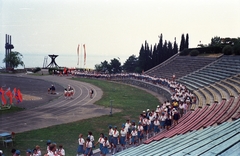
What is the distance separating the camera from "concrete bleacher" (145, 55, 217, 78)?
144ft

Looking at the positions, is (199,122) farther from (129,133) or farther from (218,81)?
(218,81)

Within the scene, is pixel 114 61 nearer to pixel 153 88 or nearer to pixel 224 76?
pixel 153 88

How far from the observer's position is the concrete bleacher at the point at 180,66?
4378 centimetres

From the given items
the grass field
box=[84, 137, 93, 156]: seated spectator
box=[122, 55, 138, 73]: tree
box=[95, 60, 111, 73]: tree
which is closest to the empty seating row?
box=[84, 137, 93, 156]: seated spectator

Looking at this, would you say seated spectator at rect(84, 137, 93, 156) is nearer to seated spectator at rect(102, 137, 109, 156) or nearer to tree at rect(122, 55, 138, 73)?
seated spectator at rect(102, 137, 109, 156)

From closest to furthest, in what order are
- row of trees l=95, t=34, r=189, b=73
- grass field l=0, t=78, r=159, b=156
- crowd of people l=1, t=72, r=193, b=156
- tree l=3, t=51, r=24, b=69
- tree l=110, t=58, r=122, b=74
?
crowd of people l=1, t=72, r=193, b=156
grass field l=0, t=78, r=159, b=156
row of trees l=95, t=34, r=189, b=73
tree l=110, t=58, r=122, b=74
tree l=3, t=51, r=24, b=69

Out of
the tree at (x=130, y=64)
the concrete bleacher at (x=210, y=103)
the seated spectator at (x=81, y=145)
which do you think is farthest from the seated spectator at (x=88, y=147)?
the tree at (x=130, y=64)

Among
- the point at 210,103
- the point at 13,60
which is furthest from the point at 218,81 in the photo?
the point at 13,60

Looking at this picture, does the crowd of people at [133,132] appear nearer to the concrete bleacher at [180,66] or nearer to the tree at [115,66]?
the concrete bleacher at [180,66]

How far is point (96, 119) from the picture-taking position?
23.7 metres

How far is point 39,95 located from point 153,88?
1686 cm

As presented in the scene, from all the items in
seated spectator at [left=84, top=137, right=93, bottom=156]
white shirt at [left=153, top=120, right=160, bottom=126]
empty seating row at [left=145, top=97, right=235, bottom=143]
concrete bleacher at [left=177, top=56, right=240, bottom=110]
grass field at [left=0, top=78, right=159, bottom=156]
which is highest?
concrete bleacher at [left=177, top=56, right=240, bottom=110]

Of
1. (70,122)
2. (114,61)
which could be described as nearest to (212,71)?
(70,122)

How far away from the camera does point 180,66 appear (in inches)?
1914
